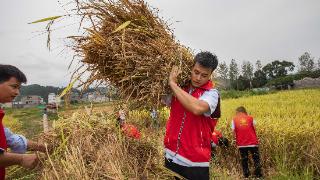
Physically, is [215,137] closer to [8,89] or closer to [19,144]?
[19,144]

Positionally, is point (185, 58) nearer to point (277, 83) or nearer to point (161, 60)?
point (161, 60)

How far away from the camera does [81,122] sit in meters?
3.34

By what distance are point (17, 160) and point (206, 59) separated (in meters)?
1.55

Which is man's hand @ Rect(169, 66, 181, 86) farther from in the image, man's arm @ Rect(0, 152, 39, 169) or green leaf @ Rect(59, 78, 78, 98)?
man's arm @ Rect(0, 152, 39, 169)

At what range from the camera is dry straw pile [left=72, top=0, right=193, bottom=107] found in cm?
327

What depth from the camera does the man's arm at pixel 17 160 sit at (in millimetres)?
2777

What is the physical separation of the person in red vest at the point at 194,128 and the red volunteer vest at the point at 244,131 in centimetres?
502

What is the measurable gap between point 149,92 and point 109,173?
802 mm

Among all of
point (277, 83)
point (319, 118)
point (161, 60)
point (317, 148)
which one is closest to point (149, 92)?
point (161, 60)

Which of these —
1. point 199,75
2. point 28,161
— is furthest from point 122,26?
point 28,161

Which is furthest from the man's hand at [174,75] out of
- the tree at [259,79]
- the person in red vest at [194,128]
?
the tree at [259,79]

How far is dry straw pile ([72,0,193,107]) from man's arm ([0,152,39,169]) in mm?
818

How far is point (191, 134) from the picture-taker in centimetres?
321

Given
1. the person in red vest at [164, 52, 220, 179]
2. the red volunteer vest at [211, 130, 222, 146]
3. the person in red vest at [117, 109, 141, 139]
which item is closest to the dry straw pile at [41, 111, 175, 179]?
the person in red vest at [117, 109, 141, 139]
